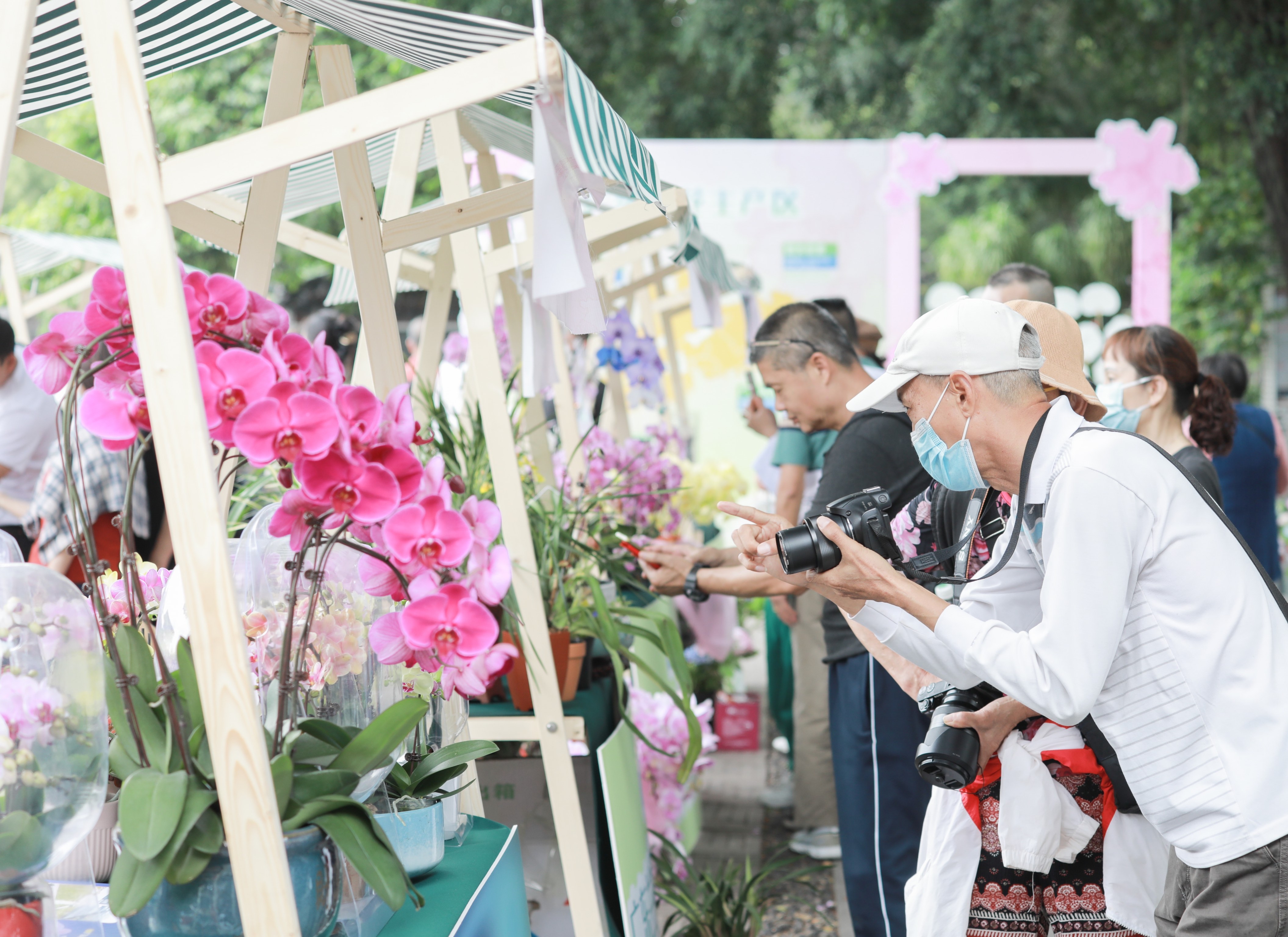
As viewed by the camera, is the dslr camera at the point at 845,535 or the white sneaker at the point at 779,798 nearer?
the dslr camera at the point at 845,535

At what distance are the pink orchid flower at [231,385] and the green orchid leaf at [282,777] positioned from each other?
0.33 metres

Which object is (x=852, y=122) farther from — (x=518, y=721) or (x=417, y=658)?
(x=417, y=658)

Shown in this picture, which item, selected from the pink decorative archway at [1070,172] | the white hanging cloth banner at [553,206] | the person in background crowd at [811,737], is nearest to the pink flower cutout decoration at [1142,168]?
the pink decorative archway at [1070,172]

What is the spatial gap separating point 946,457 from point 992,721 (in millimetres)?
457

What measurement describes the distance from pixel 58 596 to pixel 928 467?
3.96 ft

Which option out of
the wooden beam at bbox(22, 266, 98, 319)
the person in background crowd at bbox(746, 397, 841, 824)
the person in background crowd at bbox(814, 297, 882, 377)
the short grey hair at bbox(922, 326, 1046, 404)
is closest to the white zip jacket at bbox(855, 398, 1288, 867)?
the short grey hair at bbox(922, 326, 1046, 404)

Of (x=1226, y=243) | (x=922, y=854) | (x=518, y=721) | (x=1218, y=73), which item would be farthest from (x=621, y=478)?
(x=1226, y=243)

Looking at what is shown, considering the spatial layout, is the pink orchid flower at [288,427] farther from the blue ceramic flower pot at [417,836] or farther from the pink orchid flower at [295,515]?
the blue ceramic flower pot at [417,836]

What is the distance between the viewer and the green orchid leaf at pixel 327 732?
1222mm

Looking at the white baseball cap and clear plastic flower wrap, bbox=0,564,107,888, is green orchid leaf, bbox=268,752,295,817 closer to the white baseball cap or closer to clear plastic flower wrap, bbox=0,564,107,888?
clear plastic flower wrap, bbox=0,564,107,888

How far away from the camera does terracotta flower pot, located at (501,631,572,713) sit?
2.27 metres

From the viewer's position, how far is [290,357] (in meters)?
1.12

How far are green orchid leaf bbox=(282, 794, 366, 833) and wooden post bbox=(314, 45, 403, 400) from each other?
73cm

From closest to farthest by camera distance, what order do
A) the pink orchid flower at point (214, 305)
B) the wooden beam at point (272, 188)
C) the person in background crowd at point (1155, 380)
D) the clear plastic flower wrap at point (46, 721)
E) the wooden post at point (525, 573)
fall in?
the clear plastic flower wrap at point (46, 721)
the pink orchid flower at point (214, 305)
the wooden beam at point (272, 188)
the wooden post at point (525, 573)
the person in background crowd at point (1155, 380)
